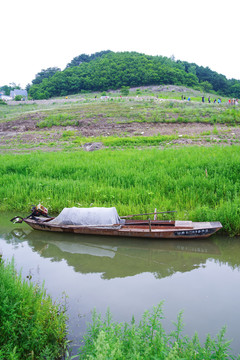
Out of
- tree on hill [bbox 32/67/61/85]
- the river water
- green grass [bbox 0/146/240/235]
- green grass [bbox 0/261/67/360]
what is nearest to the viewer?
green grass [bbox 0/261/67/360]

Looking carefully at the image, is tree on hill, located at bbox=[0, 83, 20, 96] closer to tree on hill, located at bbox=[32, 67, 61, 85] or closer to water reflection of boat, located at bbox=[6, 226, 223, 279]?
tree on hill, located at bbox=[32, 67, 61, 85]

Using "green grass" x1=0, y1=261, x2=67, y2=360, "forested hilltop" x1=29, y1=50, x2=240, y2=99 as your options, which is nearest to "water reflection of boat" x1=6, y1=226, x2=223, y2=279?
"green grass" x1=0, y1=261, x2=67, y2=360

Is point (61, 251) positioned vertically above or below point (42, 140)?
below

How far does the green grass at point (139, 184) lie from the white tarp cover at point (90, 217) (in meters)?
1.15

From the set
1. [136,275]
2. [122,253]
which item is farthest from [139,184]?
[136,275]

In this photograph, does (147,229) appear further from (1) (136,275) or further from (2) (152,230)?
(1) (136,275)

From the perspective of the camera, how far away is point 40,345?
12.4ft

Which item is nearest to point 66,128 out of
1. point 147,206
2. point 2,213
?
point 2,213

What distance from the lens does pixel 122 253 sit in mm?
7117

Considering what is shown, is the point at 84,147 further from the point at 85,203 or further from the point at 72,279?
the point at 72,279

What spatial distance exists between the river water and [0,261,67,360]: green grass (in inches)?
14.5

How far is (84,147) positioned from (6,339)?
16.3 m

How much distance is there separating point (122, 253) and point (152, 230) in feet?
3.19

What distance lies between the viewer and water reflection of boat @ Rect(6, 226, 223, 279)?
6.36m
